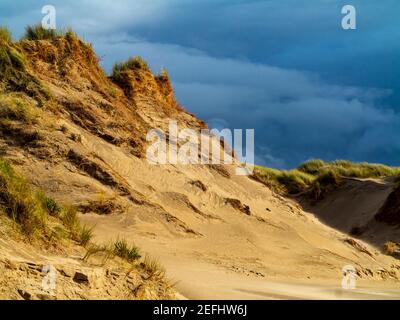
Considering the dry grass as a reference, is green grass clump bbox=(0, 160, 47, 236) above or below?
below

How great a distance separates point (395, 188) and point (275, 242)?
30.0 ft

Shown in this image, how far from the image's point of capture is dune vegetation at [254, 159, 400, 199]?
74.7 ft

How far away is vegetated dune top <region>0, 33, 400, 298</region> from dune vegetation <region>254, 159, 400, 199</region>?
20.6 ft

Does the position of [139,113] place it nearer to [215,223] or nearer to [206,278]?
[215,223]

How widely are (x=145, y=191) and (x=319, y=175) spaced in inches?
507

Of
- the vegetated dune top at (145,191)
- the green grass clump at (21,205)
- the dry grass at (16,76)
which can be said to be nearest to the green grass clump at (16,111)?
the vegetated dune top at (145,191)

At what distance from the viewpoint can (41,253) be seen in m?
6.05

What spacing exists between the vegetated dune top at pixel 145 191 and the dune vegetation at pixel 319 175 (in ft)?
20.6

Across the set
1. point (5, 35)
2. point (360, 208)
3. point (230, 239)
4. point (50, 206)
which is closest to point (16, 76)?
point (5, 35)

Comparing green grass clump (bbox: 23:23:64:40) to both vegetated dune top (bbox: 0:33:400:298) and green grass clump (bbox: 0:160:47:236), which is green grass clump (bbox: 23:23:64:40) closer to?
vegetated dune top (bbox: 0:33:400:298)

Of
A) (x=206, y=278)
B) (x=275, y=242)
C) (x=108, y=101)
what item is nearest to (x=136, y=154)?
(x=108, y=101)

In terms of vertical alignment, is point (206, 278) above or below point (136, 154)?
below

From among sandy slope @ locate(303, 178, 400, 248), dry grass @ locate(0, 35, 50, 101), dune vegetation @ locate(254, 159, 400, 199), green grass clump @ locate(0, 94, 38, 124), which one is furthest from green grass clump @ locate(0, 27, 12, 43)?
sandy slope @ locate(303, 178, 400, 248)

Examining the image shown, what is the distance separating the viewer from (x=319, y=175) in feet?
78.2
